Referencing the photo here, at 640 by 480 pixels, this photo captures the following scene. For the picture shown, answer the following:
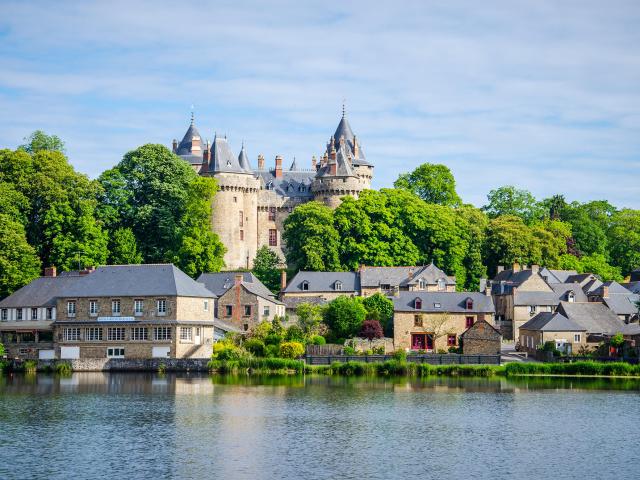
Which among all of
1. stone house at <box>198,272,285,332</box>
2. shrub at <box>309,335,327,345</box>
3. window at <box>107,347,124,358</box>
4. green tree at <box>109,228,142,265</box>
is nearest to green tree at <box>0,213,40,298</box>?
green tree at <box>109,228,142,265</box>

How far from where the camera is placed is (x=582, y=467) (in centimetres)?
3272

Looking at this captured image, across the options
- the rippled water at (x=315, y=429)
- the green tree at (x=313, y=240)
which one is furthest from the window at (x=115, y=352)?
the green tree at (x=313, y=240)

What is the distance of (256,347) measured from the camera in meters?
63.2

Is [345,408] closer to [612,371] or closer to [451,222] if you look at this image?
[612,371]

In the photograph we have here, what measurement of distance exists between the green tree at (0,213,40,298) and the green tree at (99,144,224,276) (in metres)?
12.0

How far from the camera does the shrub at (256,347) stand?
62906 millimetres

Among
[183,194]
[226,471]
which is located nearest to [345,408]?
[226,471]

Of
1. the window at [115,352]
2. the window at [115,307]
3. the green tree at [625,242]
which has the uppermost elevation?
the green tree at [625,242]

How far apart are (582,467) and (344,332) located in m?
35.3

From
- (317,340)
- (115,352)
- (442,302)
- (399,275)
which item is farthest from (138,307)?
(399,275)

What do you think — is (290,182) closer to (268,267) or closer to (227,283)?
(268,267)

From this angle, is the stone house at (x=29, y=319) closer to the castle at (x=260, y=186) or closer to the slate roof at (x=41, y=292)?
the slate roof at (x=41, y=292)

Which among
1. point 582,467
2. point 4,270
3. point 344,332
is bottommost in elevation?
point 582,467

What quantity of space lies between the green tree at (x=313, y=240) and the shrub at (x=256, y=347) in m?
19.6
